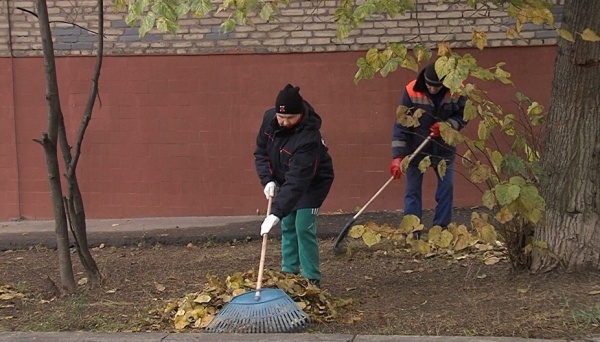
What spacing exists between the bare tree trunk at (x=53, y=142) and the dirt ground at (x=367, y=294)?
0.25 m

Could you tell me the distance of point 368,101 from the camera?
29.9 ft

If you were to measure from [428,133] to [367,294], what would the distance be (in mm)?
1794

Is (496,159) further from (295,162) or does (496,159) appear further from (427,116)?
(427,116)

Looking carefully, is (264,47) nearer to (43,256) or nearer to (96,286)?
(43,256)

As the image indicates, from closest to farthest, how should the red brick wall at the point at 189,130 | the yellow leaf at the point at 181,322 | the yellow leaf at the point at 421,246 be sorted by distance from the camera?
the yellow leaf at the point at 181,322, the yellow leaf at the point at 421,246, the red brick wall at the point at 189,130

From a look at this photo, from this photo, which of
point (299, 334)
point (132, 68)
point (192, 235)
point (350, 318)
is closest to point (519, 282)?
point (350, 318)

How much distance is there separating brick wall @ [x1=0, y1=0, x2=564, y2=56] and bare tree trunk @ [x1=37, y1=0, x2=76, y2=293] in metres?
3.51

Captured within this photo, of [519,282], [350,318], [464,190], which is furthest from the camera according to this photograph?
[464,190]

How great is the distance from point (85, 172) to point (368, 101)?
11.4ft

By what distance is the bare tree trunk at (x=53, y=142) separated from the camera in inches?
231

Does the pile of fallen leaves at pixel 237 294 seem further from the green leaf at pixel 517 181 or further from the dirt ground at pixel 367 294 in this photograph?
the green leaf at pixel 517 181

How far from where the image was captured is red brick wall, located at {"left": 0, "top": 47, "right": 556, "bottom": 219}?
916cm

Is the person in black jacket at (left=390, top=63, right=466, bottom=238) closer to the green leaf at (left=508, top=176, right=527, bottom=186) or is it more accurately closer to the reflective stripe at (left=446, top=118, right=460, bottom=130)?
the reflective stripe at (left=446, top=118, right=460, bottom=130)

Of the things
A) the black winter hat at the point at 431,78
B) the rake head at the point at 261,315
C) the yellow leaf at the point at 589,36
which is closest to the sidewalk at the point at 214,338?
the rake head at the point at 261,315
